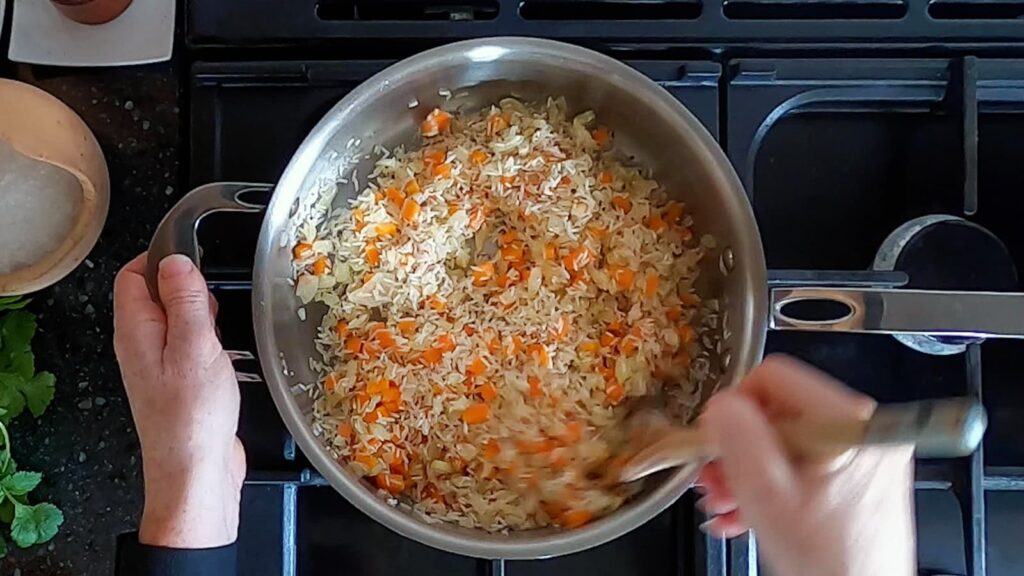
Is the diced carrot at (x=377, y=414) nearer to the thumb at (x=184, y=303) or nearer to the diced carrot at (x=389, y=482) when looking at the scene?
the diced carrot at (x=389, y=482)

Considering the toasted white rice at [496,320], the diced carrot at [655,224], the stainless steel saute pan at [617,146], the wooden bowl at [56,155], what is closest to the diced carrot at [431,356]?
the toasted white rice at [496,320]

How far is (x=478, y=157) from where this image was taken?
88cm

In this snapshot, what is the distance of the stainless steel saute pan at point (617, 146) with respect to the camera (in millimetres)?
770

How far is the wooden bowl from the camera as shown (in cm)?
88

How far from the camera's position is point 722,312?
34.7 inches

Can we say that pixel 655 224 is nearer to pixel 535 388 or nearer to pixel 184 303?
pixel 535 388

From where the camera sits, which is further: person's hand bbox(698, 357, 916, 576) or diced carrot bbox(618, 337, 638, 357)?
diced carrot bbox(618, 337, 638, 357)

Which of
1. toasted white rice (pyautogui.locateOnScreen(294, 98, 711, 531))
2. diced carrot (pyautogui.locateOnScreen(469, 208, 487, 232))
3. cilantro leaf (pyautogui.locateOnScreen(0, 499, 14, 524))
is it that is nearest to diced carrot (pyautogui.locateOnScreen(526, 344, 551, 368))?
toasted white rice (pyautogui.locateOnScreen(294, 98, 711, 531))

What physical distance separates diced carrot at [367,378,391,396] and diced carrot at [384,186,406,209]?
14cm

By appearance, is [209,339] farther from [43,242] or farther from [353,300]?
[43,242]

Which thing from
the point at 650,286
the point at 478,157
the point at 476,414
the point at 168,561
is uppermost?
the point at 478,157

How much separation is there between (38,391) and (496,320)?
395 millimetres

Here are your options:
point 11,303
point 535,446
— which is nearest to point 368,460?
point 535,446

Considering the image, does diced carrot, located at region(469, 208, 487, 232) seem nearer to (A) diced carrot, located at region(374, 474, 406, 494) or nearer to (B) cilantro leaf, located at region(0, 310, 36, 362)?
(A) diced carrot, located at region(374, 474, 406, 494)
